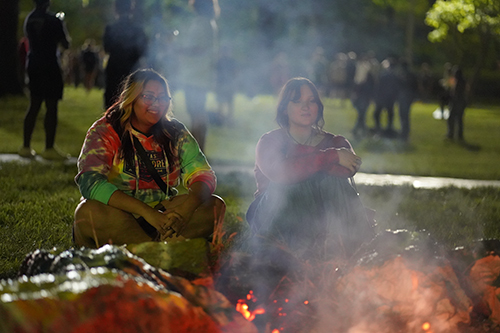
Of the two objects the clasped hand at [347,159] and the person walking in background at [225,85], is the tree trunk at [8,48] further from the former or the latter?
the clasped hand at [347,159]

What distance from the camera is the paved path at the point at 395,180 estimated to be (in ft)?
28.2

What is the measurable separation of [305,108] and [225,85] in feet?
42.4

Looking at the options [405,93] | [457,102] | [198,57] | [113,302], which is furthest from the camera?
[457,102]

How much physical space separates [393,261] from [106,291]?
1.24 metres

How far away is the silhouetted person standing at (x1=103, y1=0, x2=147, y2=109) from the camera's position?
7.97 meters

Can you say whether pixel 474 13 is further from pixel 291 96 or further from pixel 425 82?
pixel 291 96

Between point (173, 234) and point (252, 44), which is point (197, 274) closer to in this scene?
point (173, 234)

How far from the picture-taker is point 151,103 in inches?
161

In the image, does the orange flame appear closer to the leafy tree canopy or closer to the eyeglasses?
the eyeglasses

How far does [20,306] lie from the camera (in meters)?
2.04

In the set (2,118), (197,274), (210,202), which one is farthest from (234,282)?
(2,118)

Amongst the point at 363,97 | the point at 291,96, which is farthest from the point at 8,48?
the point at 291,96

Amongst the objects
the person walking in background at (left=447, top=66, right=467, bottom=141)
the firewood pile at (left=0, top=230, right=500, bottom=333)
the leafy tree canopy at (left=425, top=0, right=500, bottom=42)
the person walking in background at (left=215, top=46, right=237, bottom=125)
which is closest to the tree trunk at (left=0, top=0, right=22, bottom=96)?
the person walking in background at (left=215, top=46, right=237, bottom=125)

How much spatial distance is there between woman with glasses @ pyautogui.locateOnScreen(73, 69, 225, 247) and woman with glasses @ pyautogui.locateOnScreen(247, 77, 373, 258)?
0.39m
